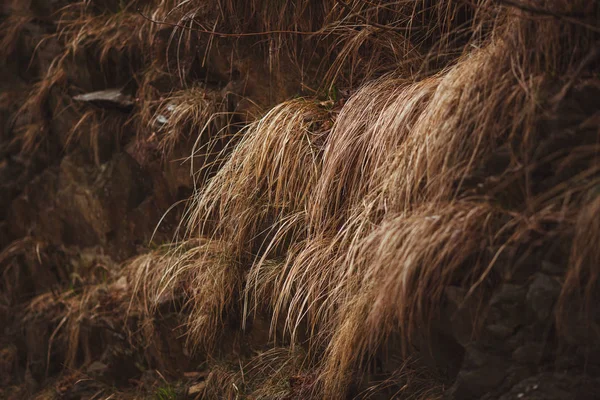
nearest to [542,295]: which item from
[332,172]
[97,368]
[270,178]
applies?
[332,172]

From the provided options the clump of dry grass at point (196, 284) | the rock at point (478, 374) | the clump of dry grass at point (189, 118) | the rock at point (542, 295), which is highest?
the clump of dry grass at point (189, 118)

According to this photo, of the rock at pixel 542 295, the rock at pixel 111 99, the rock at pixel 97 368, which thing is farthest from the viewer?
the rock at pixel 111 99

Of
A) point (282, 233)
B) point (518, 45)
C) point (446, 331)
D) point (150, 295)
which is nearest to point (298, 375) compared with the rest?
point (282, 233)

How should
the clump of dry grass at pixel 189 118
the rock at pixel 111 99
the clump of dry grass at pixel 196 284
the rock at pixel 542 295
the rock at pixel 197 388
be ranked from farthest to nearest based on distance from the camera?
the rock at pixel 111 99 → the clump of dry grass at pixel 189 118 → the rock at pixel 197 388 → the clump of dry grass at pixel 196 284 → the rock at pixel 542 295

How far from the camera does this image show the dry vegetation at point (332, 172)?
2.21 metres

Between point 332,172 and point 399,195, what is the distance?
1.41ft

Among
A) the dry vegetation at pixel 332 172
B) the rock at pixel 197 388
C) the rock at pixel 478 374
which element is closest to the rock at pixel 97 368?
the dry vegetation at pixel 332 172

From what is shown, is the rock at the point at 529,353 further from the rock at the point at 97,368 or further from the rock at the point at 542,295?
the rock at the point at 97,368

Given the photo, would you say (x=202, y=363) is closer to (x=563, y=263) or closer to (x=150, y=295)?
(x=150, y=295)

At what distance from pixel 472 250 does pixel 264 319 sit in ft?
3.94

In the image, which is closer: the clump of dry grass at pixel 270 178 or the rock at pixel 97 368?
the clump of dry grass at pixel 270 178

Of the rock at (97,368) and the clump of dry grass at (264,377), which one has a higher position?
the clump of dry grass at (264,377)

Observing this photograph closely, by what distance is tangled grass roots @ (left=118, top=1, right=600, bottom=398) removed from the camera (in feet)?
7.26

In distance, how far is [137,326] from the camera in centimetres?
374
